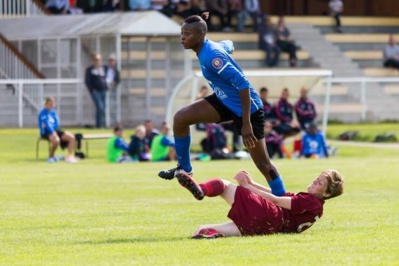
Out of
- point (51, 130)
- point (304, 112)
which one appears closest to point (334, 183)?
point (51, 130)

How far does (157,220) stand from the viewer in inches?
560

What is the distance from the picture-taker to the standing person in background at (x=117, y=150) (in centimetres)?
2723

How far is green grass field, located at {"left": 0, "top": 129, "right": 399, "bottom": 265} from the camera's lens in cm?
1061

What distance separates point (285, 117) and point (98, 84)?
28.0 ft

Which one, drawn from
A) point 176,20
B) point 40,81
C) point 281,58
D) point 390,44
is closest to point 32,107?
point 40,81

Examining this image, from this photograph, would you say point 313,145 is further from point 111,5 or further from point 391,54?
point 391,54

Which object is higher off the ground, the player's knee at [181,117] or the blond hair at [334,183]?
the player's knee at [181,117]

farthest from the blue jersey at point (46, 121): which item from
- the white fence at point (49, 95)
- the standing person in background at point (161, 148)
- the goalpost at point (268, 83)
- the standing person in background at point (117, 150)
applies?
the white fence at point (49, 95)

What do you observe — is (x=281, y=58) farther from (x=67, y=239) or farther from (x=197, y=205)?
(x=67, y=239)

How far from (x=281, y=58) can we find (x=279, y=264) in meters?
34.2

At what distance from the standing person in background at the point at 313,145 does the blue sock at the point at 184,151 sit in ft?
49.9

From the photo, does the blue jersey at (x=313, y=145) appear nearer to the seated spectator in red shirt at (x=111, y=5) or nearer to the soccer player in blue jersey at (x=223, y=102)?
the seated spectator in red shirt at (x=111, y=5)

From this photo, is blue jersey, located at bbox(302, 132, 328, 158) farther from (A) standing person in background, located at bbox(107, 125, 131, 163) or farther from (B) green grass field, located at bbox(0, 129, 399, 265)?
(A) standing person in background, located at bbox(107, 125, 131, 163)

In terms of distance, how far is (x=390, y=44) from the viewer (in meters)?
45.4
